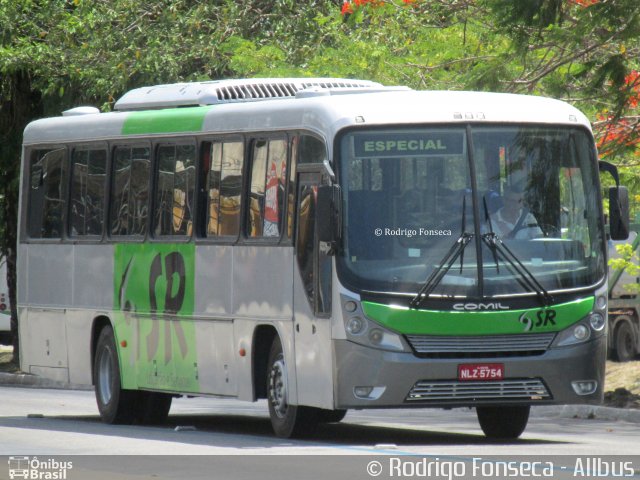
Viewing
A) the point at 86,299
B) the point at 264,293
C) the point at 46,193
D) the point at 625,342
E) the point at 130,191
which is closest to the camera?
the point at 264,293

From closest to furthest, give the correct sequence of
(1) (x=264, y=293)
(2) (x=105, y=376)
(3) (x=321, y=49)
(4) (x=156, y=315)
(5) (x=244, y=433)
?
(1) (x=264, y=293), (5) (x=244, y=433), (4) (x=156, y=315), (2) (x=105, y=376), (3) (x=321, y=49)

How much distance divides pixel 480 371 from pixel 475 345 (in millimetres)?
216

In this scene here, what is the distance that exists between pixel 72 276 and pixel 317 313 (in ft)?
18.1

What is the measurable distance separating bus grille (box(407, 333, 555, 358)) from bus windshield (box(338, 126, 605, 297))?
1.22ft

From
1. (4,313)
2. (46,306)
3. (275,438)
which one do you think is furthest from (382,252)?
(4,313)

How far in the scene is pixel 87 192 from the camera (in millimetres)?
18953

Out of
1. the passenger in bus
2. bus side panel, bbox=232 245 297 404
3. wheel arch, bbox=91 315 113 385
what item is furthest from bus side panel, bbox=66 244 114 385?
the passenger in bus

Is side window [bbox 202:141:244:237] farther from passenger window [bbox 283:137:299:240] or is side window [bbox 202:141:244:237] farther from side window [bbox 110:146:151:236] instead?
side window [bbox 110:146:151:236]

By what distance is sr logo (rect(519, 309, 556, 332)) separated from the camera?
14.1 meters

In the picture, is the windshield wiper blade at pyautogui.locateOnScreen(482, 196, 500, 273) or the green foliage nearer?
the windshield wiper blade at pyautogui.locateOnScreen(482, 196, 500, 273)

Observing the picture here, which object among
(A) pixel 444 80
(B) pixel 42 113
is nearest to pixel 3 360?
(B) pixel 42 113

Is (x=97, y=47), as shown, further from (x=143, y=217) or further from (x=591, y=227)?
(x=591, y=227)

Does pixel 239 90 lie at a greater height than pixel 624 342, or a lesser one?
greater
